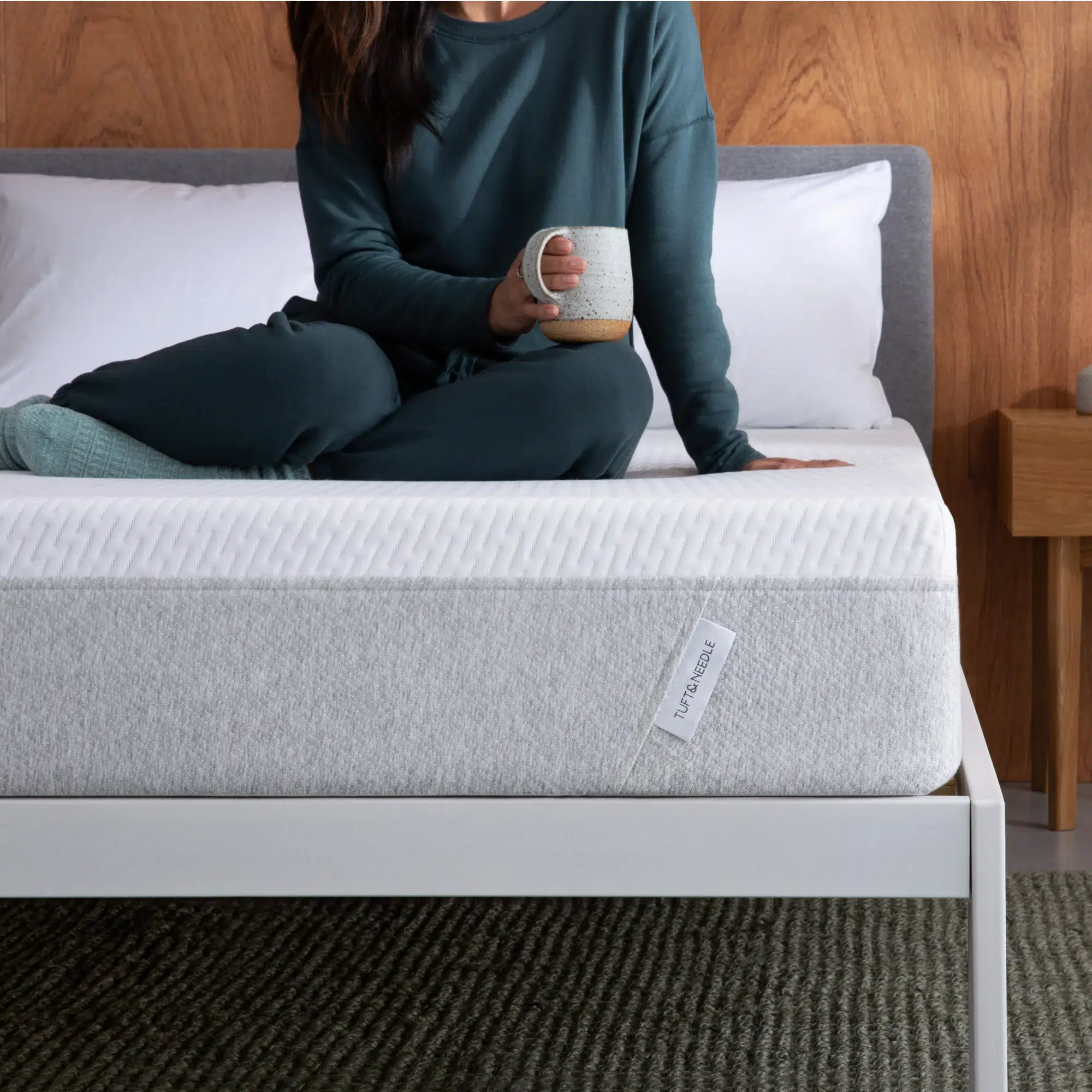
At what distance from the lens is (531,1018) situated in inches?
48.3

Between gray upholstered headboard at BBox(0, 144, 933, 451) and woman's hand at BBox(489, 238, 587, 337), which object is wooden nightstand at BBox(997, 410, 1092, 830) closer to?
gray upholstered headboard at BBox(0, 144, 933, 451)

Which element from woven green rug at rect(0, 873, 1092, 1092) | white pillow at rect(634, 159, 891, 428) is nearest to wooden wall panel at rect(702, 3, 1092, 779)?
white pillow at rect(634, 159, 891, 428)

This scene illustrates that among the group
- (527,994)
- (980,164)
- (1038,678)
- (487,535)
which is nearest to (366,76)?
(487,535)

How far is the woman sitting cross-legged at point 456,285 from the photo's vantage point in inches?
43.8

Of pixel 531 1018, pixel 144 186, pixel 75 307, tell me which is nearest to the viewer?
pixel 531 1018

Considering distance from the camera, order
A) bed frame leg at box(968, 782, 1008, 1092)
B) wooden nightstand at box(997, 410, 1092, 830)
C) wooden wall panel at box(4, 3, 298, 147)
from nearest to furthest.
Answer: bed frame leg at box(968, 782, 1008, 1092) → wooden nightstand at box(997, 410, 1092, 830) → wooden wall panel at box(4, 3, 298, 147)

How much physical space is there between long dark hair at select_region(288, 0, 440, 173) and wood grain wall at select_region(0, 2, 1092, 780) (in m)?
0.91

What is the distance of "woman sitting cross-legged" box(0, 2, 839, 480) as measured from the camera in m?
1.11

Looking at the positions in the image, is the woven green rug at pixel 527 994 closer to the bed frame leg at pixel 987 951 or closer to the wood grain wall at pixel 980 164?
the bed frame leg at pixel 987 951

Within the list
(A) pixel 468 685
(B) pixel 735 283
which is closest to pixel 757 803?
(A) pixel 468 685

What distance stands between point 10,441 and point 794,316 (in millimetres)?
1145

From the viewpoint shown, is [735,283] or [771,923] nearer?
[771,923]

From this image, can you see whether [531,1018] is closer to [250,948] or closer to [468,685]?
[250,948]

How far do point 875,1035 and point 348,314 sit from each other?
32.7 inches
